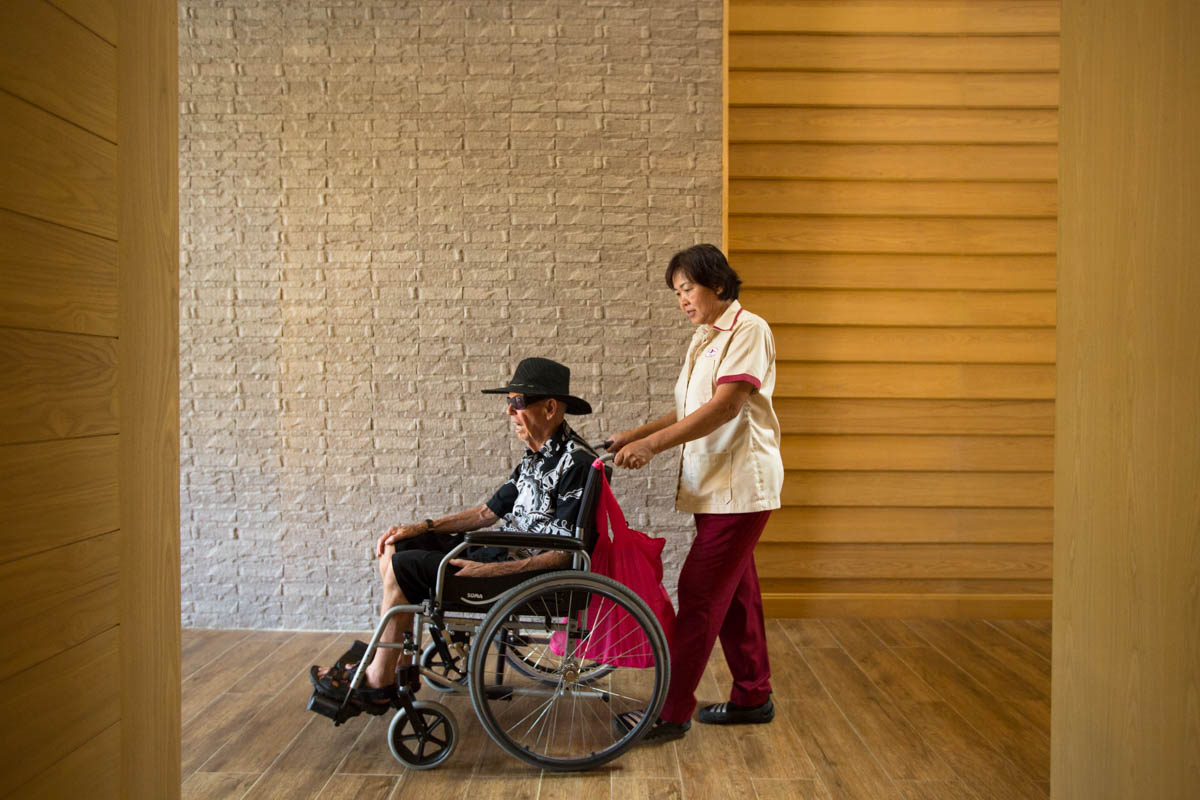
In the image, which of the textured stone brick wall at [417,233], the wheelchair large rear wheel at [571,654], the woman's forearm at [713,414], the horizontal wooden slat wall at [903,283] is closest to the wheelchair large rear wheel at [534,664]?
the wheelchair large rear wheel at [571,654]

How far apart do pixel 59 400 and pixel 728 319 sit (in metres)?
1.80

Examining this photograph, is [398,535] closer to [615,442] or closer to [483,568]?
[483,568]

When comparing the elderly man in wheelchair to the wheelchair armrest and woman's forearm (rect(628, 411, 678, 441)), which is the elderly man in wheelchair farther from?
woman's forearm (rect(628, 411, 678, 441))

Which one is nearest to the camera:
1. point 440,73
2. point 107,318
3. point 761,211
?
point 107,318

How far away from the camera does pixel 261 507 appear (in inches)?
140

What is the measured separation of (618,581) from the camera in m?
2.34

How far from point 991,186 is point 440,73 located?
7.71ft

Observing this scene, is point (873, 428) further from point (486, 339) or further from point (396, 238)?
point (396, 238)

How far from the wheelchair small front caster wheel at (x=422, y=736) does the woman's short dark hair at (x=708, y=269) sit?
1.39 m

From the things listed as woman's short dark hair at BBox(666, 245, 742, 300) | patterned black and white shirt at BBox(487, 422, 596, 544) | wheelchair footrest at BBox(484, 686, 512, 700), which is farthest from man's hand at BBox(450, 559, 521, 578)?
woman's short dark hair at BBox(666, 245, 742, 300)

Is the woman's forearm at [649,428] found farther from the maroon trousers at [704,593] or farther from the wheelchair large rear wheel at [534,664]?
the wheelchair large rear wheel at [534,664]

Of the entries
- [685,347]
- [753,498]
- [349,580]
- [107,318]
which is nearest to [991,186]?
[685,347]

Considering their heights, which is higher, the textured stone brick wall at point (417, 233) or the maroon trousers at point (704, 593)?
the textured stone brick wall at point (417, 233)

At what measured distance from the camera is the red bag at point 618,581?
2.31 meters
